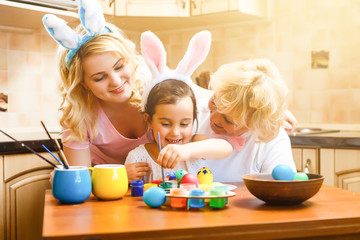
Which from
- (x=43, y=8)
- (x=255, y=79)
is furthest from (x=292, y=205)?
(x=43, y=8)

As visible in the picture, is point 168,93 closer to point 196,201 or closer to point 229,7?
point 196,201

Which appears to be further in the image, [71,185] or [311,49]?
[311,49]

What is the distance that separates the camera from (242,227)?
85 cm

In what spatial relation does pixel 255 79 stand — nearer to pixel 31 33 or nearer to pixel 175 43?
pixel 31 33

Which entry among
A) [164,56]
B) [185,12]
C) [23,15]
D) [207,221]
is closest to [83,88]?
[164,56]

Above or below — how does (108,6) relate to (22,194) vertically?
above

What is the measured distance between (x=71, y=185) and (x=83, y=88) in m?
0.56

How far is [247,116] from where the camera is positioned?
1329 millimetres

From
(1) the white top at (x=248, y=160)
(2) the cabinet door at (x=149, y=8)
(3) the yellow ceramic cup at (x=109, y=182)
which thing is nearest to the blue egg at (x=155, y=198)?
(3) the yellow ceramic cup at (x=109, y=182)

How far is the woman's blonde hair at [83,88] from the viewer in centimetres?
143

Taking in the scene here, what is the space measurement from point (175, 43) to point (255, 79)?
2061 mm

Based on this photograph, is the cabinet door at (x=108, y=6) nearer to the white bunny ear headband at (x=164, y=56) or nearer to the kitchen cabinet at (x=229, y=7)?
the kitchen cabinet at (x=229, y=7)

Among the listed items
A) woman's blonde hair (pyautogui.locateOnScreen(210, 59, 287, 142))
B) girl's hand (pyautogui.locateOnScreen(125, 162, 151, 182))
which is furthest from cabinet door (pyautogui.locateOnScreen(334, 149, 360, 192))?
girl's hand (pyautogui.locateOnScreen(125, 162, 151, 182))

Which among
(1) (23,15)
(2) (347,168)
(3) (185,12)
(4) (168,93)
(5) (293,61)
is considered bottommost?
(2) (347,168)
